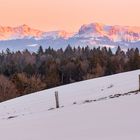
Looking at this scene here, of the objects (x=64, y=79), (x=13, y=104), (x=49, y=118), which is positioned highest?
(x=49, y=118)

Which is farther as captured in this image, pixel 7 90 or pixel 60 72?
pixel 60 72

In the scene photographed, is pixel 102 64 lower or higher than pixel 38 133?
lower

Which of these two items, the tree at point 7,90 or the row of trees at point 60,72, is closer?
the tree at point 7,90

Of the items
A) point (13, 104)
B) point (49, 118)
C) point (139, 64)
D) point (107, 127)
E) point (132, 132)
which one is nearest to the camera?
point (132, 132)

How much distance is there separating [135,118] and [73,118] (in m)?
3.70

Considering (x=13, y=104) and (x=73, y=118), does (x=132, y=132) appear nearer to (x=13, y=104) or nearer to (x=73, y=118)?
(x=73, y=118)

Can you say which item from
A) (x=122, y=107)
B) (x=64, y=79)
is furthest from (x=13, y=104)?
(x=64, y=79)

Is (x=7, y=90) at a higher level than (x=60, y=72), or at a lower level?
higher

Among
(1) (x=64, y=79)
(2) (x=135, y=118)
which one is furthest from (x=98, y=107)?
(1) (x=64, y=79)

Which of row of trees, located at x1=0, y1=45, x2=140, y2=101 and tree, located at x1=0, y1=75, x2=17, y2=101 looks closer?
tree, located at x1=0, y1=75, x2=17, y2=101

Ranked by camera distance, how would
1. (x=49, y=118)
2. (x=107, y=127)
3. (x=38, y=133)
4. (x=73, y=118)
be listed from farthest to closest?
(x=49, y=118), (x=73, y=118), (x=38, y=133), (x=107, y=127)

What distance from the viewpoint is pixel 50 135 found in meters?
16.6

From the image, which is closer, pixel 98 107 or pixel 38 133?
pixel 38 133

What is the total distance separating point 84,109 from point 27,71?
10052cm
